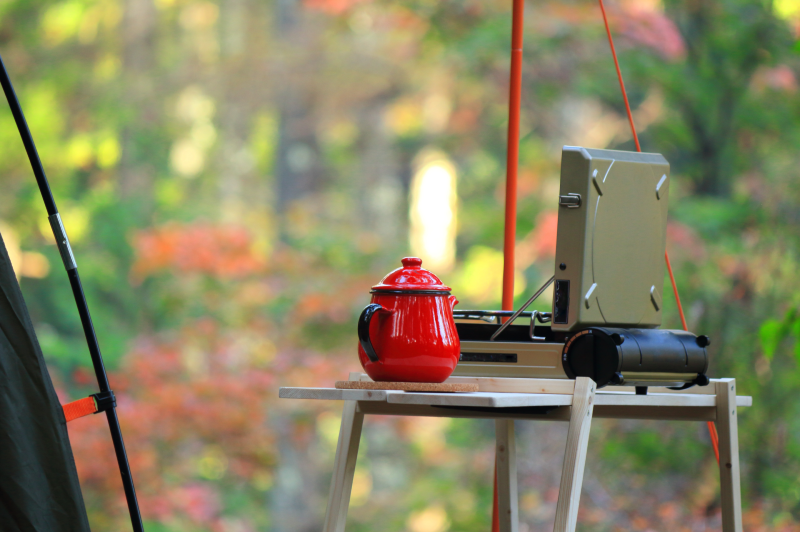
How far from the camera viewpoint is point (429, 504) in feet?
16.3

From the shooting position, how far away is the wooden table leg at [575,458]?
107cm

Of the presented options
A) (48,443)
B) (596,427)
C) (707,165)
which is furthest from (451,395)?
(707,165)

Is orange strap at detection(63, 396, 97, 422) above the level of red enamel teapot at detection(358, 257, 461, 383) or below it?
below

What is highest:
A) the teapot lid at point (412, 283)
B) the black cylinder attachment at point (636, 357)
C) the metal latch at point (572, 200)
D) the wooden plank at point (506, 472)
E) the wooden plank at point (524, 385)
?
the metal latch at point (572, 200)

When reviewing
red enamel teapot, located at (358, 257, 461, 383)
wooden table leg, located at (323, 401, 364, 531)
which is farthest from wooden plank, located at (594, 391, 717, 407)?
wooden table leg, located at (323, 401, 364, 531)

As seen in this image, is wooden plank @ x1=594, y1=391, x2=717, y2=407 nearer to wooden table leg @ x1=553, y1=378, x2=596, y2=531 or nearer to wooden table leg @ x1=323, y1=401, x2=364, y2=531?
wooden table leg @ x1=553, y1=378, x2=596, y2=531

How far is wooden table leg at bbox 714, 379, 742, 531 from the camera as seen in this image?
1288 millimetres

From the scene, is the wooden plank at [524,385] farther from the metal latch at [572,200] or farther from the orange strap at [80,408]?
the orange strap at [80,408]

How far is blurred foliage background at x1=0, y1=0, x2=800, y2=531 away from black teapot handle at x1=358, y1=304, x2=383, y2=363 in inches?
95.9

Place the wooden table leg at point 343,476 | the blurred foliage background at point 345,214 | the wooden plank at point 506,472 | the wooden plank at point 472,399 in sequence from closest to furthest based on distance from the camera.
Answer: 1. the wooden plank at point 472,399
2. the wooden table leg at point 343,476
3. the wooden plank at point 506,472
4. the blurred foliage background at point 345,214

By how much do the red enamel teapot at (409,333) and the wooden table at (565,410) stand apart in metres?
0.06

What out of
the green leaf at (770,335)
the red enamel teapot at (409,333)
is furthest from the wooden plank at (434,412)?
the green leaf at (770,335)

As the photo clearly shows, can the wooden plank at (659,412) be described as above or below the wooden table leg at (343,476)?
above

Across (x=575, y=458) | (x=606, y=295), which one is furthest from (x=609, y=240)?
(x=575, y=458)
